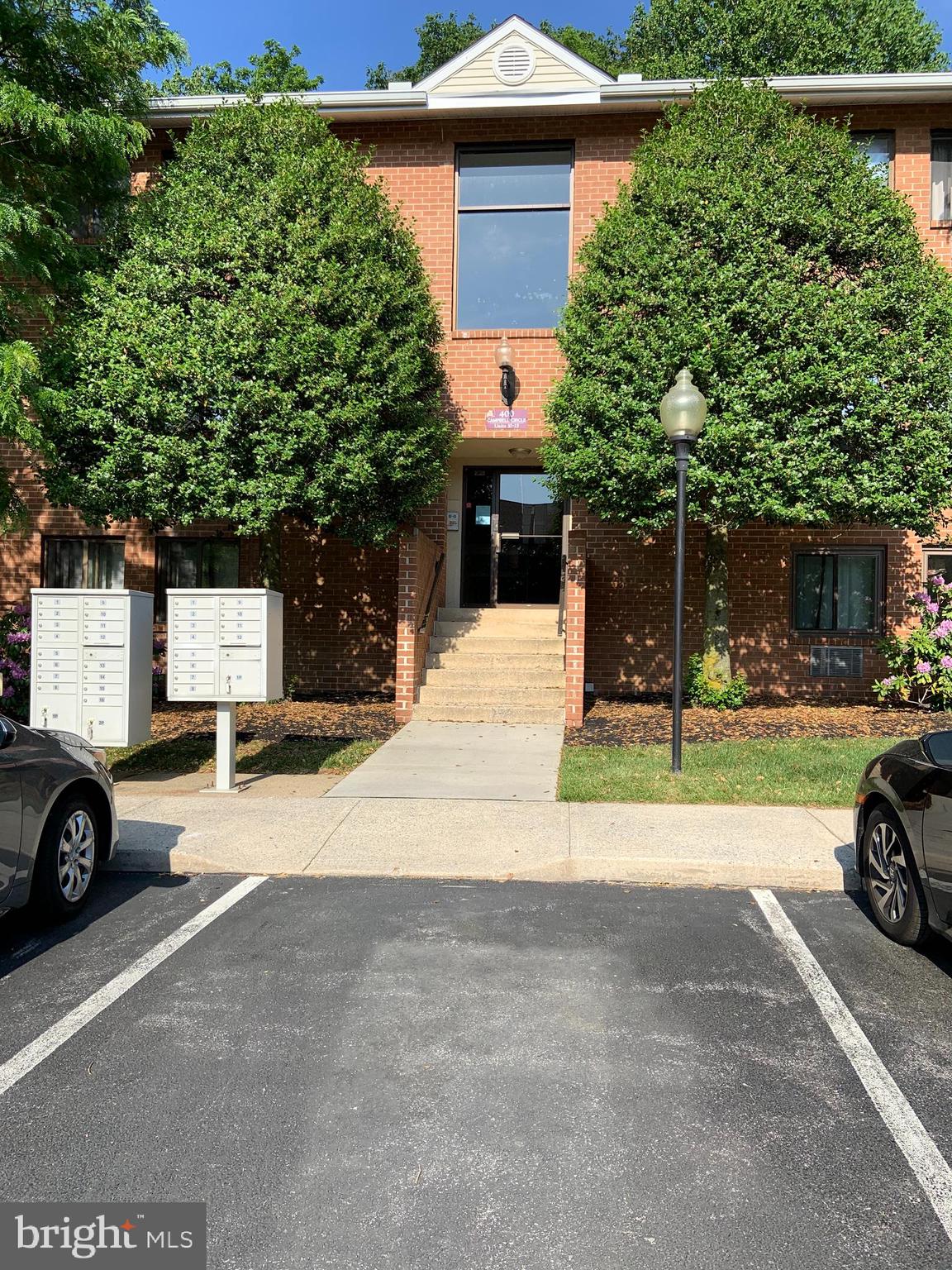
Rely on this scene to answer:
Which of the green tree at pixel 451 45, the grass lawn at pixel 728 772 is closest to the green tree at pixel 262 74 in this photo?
the green tree at pixel 451 45

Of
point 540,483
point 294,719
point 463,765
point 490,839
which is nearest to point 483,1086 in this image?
point 490,839

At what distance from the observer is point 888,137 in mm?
12453

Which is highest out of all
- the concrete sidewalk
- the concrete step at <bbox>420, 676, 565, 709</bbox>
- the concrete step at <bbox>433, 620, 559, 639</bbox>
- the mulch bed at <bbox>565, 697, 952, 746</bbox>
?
→ the concrete step at <bbox>433, 620, 559, 639</bbox>

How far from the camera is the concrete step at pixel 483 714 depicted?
10703 millimetres

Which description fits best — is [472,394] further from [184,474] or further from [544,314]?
[184,474]

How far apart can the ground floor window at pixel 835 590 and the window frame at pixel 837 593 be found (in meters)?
Answer: 0.01

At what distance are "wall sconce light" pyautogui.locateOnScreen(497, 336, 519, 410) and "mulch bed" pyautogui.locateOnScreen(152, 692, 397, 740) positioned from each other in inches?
183

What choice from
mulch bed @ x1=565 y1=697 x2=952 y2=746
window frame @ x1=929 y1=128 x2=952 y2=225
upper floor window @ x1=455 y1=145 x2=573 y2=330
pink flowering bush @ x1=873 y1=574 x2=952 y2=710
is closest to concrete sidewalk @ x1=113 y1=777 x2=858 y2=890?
mulch bed @ x1=565 y1=697 x2=952 y2=746

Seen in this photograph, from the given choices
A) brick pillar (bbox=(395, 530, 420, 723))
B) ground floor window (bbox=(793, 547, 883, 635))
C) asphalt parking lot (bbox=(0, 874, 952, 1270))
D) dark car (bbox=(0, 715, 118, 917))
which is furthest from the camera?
ground floor window (bbox=(793, 547, 883, 635))

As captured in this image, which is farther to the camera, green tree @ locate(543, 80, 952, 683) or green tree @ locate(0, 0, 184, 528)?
green tree @ locate(543, 80, 952, 683)

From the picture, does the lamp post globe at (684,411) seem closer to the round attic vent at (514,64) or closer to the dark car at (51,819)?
the dark car at (51,819)

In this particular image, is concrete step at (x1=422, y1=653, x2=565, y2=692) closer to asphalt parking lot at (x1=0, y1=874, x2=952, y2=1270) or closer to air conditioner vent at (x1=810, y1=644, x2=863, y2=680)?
air conditioner vent at (x1=810, y1=644, x2=863, y2=680)

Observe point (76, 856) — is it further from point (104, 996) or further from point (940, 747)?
point (940, 747)

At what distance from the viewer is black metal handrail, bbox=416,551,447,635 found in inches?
452
